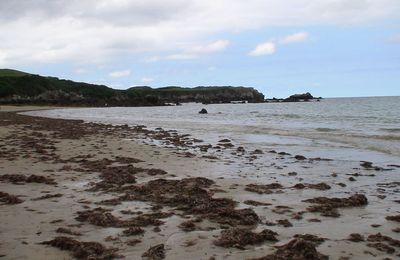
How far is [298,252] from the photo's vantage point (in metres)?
5.14

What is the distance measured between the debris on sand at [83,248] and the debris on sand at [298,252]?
187 cm

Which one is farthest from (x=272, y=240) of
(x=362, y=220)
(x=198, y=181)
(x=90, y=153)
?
(x=90, y=153)

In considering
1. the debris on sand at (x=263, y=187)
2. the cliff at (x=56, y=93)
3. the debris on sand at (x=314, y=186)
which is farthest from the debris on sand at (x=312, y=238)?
the cliff at (x=56, y=93)

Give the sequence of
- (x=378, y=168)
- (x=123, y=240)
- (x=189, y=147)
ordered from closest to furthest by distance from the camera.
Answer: (x=123, y=240) → (x=378, y=168) → (x=189, y=147)

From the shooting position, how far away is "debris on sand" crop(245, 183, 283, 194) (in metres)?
8.96

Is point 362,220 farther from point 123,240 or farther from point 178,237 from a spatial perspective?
point 123,240

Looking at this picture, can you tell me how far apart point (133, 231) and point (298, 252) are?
2294mm

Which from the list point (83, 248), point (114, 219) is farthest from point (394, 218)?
point (83, 248)

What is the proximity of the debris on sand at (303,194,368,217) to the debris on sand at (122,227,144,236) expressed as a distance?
3.11m

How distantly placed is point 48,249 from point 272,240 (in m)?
2.91

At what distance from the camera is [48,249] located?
17.3 feet

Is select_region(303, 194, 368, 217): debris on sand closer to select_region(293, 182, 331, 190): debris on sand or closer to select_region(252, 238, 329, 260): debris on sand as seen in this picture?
select_region(293, 182, 331, 190): debris on sand

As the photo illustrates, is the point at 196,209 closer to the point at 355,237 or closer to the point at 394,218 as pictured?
the point at 355,237

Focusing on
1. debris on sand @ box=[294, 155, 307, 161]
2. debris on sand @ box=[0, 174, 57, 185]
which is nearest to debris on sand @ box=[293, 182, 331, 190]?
debris on sand @ box=[294, 155, 307, 161]
